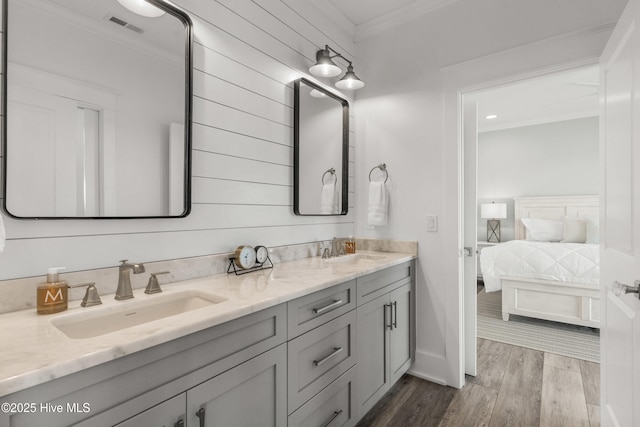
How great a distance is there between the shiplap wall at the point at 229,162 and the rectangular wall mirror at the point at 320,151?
69 millimetres

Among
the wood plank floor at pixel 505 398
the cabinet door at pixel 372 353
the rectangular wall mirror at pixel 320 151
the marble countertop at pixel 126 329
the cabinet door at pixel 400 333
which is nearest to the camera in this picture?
the marble countertop at pixel 126 329

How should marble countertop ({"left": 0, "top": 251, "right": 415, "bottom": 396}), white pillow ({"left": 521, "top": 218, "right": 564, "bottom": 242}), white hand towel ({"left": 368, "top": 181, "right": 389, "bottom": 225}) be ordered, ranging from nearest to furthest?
marble countertop ({"left": 0, "top": 251, "right": 415, "bottom": 396}), white hand towel ({"left": 368, "top": 181, "right": 389, "bottom": 225}), white pillow ({"left": 521, "top": 218, "right": 564, "bottom": 242})

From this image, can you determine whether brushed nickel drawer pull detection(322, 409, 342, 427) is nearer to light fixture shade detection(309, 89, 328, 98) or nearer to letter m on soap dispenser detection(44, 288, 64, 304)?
letter m on soap dispenser detection(44, 288, 64, 304)

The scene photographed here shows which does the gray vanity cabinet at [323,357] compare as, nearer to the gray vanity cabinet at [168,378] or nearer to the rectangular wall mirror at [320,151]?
the gray vanity cabinet at [168,378]

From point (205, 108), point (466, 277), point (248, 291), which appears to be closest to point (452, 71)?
point (466, 277)

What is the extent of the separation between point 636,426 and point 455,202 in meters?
1.41

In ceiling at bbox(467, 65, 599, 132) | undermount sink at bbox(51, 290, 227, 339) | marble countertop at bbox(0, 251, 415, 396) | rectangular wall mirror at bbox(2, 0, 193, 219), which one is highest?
ceiling at bbox(467, 65, 599, 132)

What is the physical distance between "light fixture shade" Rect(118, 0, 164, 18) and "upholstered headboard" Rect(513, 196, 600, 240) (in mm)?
5705

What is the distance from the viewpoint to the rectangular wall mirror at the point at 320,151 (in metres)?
2.25

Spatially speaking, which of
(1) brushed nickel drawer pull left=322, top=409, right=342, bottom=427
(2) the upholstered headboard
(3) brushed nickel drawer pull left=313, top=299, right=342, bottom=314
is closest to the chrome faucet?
(3) brushed nickel drawer pull left=313, top=299, right=342, bottom=314

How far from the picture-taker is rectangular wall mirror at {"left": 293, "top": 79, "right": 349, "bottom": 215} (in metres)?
2.25

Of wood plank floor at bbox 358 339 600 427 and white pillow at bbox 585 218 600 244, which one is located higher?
white pillow at bbox 585 218 600 244

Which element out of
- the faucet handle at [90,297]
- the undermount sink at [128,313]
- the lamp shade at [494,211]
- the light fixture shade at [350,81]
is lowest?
the undermount sink at [128,313]

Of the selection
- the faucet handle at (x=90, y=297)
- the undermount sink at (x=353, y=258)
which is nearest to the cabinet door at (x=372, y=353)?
the undermount sink at (x=353, y=258)
